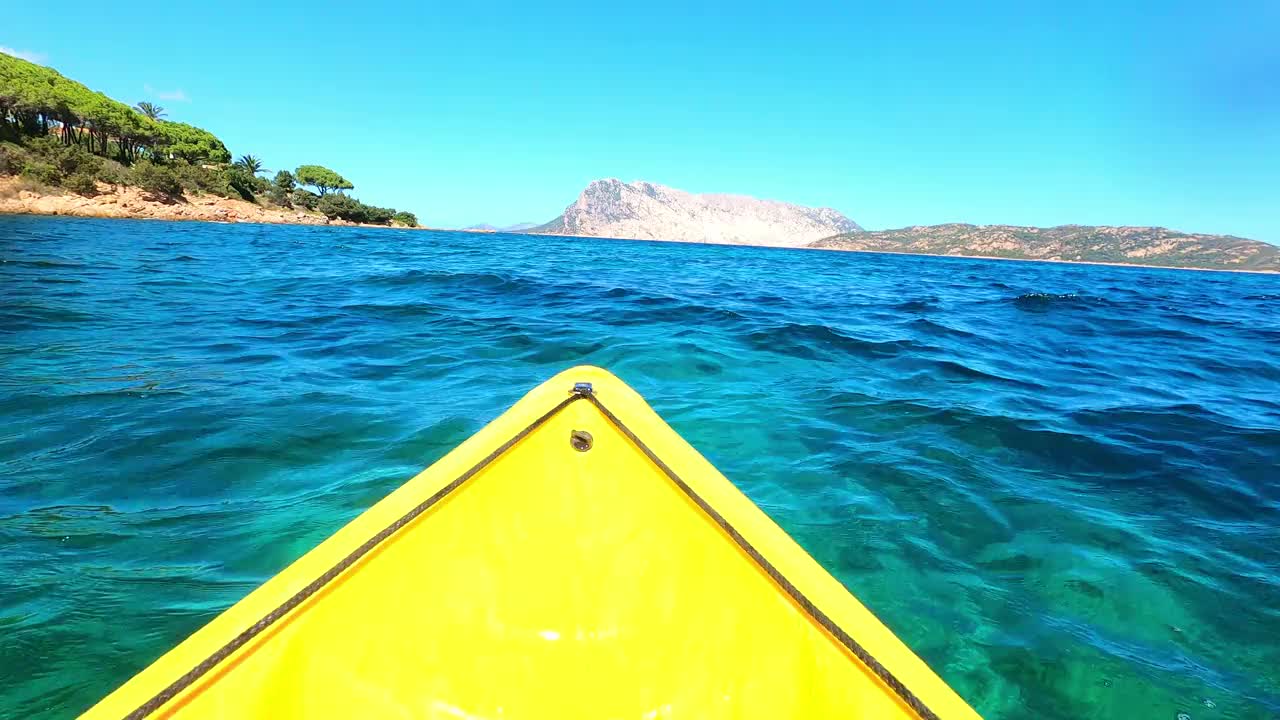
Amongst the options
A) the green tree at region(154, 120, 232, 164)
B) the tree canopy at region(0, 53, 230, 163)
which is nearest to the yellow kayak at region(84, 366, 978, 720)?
the tree canopy at region(0, 53, 230, 163)

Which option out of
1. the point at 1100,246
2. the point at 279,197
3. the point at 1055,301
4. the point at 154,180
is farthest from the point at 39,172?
the point at 1100,246

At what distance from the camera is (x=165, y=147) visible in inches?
2090

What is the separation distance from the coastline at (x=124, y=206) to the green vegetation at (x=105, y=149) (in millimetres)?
826

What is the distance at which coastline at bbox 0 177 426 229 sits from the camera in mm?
32438

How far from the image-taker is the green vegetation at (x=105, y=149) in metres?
37.1

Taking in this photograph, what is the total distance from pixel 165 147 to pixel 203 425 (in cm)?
6936

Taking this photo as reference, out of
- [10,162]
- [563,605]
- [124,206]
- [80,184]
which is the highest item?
[10,162]

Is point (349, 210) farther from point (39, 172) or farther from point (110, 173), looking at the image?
point (39, 172)

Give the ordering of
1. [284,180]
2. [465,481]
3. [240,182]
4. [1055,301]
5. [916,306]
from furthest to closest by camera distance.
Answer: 1. [284,180]
2. [240,182]
3. [1055,301]
4. [916,306]
5. [465,481]

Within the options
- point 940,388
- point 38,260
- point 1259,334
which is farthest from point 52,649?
point 1259,334

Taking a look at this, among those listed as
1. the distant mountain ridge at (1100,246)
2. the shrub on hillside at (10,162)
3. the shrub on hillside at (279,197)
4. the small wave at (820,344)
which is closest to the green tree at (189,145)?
the shrub on hillside at (279,197)

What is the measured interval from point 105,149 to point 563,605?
7178 centimetres

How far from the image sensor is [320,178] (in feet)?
250

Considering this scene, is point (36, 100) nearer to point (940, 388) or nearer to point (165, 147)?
point (165, 147)
